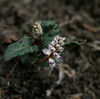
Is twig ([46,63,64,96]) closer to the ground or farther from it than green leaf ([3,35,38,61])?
closer to the ground

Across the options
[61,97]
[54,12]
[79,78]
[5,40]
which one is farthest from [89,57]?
[5,40]

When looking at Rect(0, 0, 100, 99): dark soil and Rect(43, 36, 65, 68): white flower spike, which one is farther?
Rect(0, 0, 100, 99): dark soil

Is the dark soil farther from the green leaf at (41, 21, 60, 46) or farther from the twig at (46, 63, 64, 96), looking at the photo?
the green leaf at (41, 21, 60, 46)

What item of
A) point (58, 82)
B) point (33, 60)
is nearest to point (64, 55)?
point (58, 82)

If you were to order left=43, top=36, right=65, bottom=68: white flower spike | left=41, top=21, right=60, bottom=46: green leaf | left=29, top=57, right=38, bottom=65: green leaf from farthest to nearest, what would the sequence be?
1. left=41, top=21, right=60, bottom=46: green leaf
2. left=29, top=57, right=38, bottom=65: green leaf
3. left=43, top=36, right=65, bottom=68: white flower spike

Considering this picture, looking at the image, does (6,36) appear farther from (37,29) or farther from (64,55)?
(64,55)

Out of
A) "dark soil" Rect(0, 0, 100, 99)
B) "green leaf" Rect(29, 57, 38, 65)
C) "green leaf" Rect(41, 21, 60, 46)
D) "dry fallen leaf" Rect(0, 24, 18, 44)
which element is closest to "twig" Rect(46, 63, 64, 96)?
"dark soil" Rect(0, 0, 100, 99)
